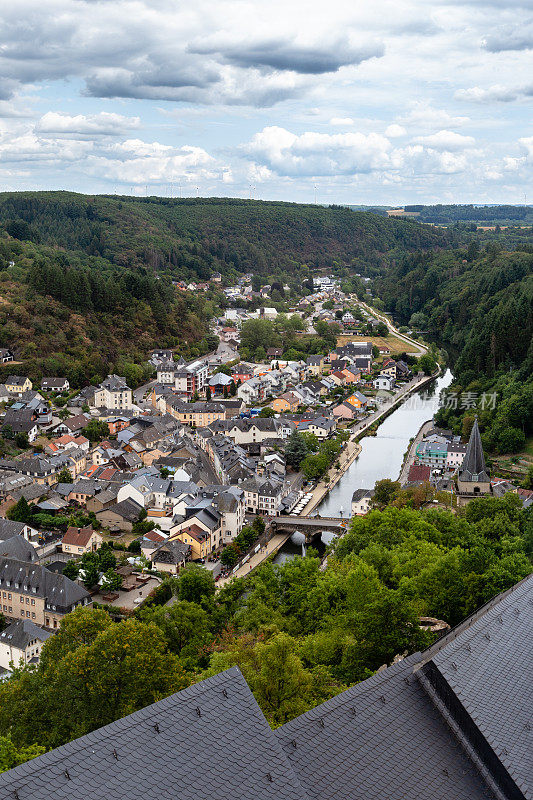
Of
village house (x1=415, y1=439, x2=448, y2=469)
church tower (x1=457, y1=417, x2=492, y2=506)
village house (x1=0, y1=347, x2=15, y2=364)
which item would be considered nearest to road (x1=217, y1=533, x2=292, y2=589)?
church tower (x1=457, y1=417, x2=492, y2=506)

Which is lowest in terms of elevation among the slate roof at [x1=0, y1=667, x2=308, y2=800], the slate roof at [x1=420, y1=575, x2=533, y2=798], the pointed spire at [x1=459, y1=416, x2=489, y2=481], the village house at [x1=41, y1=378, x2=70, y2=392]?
the village house at [x1=41, y1=378, x2=70, y2=392]

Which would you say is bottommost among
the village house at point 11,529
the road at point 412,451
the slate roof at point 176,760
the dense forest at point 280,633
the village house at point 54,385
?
the road at point 412,451

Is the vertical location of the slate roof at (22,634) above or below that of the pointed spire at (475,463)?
below

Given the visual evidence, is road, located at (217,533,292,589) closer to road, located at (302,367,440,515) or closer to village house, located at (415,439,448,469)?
road, located at (302,367,440,515)

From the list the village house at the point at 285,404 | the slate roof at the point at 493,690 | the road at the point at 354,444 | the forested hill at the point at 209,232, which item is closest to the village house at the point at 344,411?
the road at the point at 354,444

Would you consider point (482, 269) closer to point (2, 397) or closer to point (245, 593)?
point (2, 397)

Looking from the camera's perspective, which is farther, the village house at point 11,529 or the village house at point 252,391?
the village house at point 252,391

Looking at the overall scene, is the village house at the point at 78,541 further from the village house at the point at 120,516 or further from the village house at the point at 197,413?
the village house at the point at 197,413
